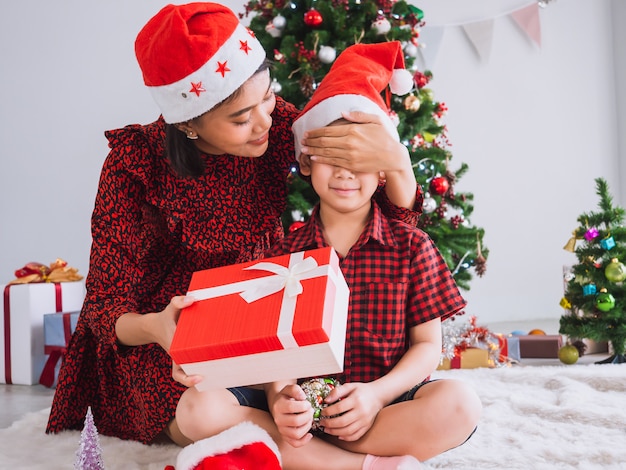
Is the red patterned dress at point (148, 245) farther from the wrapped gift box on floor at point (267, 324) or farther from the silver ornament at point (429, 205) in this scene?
the silver ornament at point (429, 205)

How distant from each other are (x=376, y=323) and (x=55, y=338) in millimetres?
1482

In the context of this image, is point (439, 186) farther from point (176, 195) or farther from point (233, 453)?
point (233, 453)

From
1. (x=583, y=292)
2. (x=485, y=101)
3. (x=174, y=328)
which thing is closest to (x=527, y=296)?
(x=485, y=101)

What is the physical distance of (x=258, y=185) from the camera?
1298 mm

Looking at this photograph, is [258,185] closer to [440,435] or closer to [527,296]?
[440,435]

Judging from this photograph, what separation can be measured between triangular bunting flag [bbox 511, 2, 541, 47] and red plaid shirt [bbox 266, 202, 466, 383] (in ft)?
9.76

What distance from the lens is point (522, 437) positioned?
116 centimetres

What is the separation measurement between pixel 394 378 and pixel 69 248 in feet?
7.80

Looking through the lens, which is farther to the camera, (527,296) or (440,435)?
(527,296)

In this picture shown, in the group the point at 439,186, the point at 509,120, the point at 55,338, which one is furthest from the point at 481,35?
the point at 55,338

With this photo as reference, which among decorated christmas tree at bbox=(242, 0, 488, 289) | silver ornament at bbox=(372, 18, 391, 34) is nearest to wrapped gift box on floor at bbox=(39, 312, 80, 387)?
decorated christmas tree at bbox=(242, 0, 488, 289)

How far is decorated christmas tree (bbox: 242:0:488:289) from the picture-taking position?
2.06 m

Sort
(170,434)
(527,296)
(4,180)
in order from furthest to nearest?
1. (527,296)
2. (4,180)
3. (170,434)

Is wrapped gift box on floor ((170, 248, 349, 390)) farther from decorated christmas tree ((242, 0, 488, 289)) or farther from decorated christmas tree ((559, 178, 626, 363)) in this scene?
decorated christmas tree ((559, 178, 626, 363))
